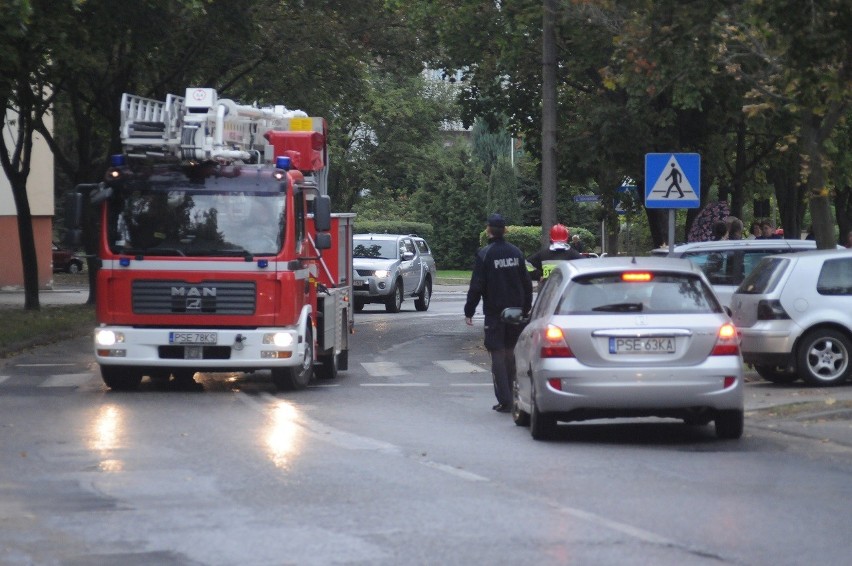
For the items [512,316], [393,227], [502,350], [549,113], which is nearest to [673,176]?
[502,350]

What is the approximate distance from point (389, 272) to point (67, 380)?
18.5 meters

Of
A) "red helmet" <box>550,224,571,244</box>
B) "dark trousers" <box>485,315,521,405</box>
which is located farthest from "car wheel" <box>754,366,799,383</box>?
"dark trousers" <box>485,315,521,405</box>

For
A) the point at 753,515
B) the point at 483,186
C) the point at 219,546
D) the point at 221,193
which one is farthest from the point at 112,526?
the point at 483,186

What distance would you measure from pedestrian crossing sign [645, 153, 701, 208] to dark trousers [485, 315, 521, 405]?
460 centimetres

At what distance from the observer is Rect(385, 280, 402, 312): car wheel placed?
123 feet

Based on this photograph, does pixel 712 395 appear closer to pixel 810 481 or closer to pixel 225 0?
pixel 810 481

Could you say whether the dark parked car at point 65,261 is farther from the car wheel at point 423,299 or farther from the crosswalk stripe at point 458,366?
the crosswalk stripe at point 458,366

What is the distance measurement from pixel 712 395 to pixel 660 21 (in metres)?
7.24

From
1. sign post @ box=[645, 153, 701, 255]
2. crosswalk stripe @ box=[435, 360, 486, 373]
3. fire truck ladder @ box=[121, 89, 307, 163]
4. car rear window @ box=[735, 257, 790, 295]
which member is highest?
fire truck ladder @ box=[121, 89, 307, 163]

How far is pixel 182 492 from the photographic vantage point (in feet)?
32.6

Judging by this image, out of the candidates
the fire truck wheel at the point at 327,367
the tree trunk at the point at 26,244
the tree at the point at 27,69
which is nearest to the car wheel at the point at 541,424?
the fire truck wheel at the point at 327,367

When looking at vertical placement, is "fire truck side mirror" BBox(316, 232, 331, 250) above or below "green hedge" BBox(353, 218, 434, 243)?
above

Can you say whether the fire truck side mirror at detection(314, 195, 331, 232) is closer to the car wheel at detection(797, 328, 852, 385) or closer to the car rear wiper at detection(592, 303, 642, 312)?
the car wheel at detection(797, 328, 852, 385)

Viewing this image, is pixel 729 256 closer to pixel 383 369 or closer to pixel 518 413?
pixel 383 369
